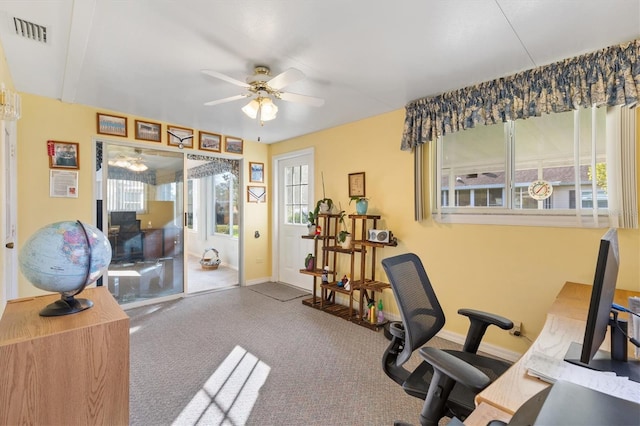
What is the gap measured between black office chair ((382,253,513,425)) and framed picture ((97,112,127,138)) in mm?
3638

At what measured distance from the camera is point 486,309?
2682mm

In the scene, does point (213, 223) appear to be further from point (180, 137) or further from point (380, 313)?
point (380, 313)

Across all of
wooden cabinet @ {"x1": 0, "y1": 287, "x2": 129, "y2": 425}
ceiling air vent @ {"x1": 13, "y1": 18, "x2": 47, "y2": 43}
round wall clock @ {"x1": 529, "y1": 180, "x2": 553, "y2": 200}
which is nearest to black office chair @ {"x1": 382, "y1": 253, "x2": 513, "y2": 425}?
wooden cabinet @ {"x1": 0, "y1": 287, "x2": 129, "y2": 425}

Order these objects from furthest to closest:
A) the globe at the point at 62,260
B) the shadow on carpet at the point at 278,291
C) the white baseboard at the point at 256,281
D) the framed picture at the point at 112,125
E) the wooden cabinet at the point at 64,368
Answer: the white baseboard at the point at 256,281 → the shadow on carpet at the point at 278,291 → the framed picture at the point at 112,125 → the globe at the point at 62,260 → the wooden cabinet at the point at 64,368

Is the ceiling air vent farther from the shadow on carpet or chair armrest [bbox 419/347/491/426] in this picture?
the shadow on carpet

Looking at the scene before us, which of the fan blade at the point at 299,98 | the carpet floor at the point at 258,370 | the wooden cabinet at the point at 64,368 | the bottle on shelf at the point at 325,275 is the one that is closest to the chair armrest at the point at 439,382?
the carpet floor at the point at 258,370

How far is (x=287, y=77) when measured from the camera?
1.99 m

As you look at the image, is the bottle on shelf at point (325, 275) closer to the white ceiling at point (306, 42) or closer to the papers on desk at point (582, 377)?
the white ceiling at point (306, 42)

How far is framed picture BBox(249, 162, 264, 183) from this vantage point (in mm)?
4848

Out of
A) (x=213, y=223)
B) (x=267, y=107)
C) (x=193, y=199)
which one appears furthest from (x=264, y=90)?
(x=193, y=199)

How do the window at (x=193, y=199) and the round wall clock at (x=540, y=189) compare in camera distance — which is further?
the window at (x=193, y=199)

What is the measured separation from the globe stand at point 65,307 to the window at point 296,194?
11.3 ft

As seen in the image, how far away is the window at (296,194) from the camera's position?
4.58 metres

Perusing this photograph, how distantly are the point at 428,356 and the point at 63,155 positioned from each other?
3.97m
